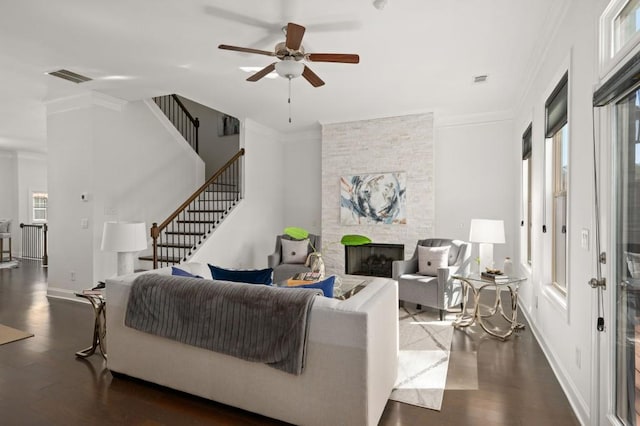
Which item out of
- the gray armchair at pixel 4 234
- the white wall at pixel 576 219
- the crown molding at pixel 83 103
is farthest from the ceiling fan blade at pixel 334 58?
the gray armchair at pixel 4 234

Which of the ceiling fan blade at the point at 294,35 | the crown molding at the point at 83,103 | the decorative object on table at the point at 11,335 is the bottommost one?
the decorative object on table at the point at 11,335

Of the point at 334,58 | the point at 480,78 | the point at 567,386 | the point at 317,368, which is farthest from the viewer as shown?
the point at 480,78

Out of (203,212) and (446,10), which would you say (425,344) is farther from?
(203,212)

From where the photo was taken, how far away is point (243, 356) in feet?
7.16

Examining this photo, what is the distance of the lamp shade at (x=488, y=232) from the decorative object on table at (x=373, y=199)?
2055mm

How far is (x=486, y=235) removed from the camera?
4082 millimetres

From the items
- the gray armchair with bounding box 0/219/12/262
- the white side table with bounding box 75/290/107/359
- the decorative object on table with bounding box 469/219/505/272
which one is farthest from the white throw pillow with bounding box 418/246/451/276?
the gray armchair with bounding box 0/219/12/262

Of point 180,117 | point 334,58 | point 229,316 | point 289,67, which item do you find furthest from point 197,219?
point 229,316

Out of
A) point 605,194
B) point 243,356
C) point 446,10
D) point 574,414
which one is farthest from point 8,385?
point 446,10

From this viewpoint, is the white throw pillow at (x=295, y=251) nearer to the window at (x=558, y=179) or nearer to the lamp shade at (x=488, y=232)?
the lamp shade at (x=488, y=232)

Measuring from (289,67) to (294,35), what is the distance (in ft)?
1.40

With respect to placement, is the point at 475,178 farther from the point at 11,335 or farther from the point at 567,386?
the point at 11,335

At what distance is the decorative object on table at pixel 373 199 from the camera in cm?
619

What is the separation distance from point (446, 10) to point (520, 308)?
12.9ft
